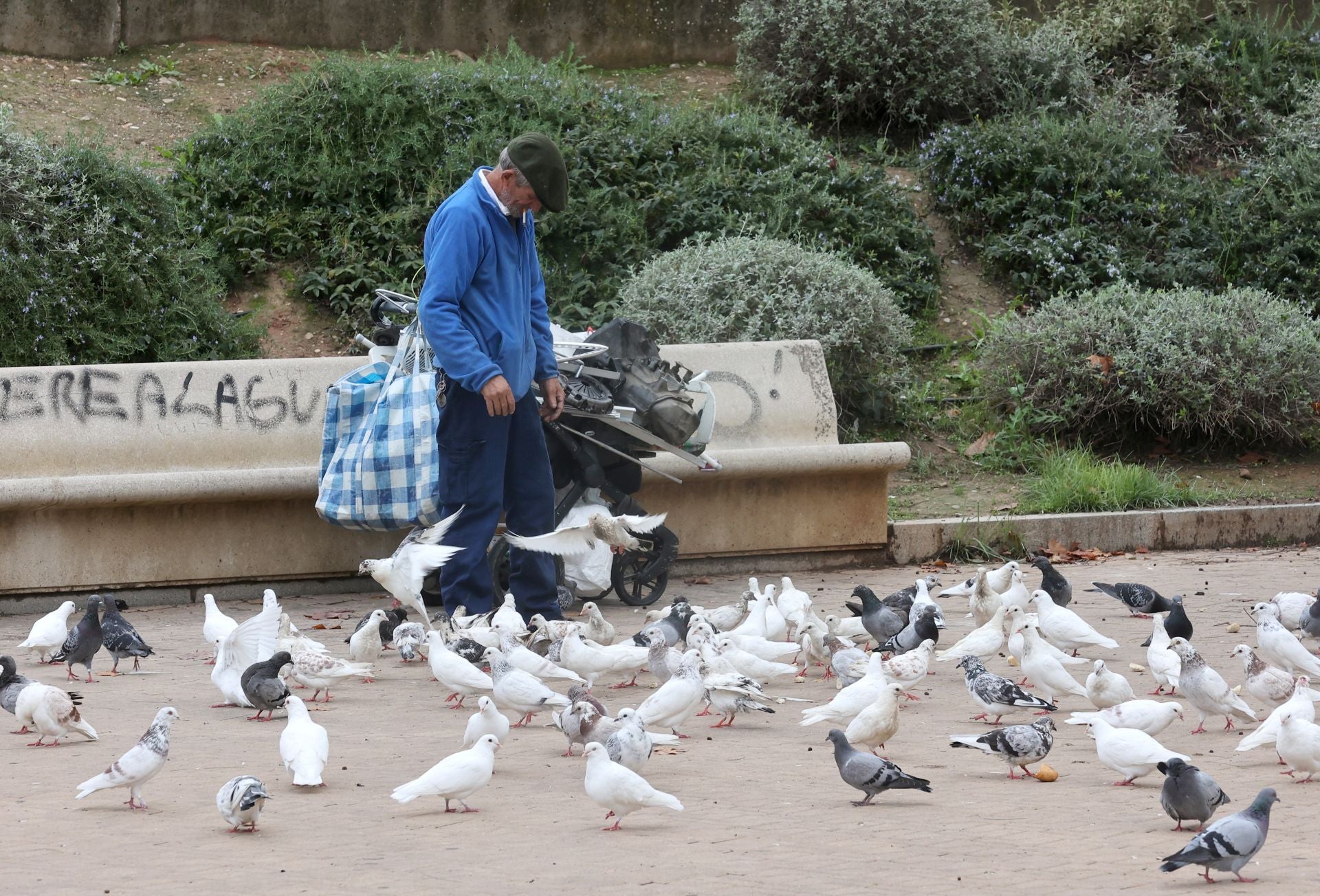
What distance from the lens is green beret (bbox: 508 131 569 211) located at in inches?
269

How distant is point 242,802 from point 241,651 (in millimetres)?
2072

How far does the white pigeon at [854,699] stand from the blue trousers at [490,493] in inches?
80.9

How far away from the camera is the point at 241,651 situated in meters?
6.12

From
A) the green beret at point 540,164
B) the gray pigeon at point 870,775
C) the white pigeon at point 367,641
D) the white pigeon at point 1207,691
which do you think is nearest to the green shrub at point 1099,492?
the white pigeon at point 1207,691

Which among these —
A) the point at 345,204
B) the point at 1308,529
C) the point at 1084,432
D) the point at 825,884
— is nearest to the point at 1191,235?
the point at 1084,432

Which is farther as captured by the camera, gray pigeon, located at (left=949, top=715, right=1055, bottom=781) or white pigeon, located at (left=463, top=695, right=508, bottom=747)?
white pigeon, located at (left=463, top=695, right=508, bottom=747)

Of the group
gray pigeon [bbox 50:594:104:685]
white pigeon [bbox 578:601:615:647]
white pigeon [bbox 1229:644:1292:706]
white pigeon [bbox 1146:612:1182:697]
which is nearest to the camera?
white pigeon [bbox 1229:644:1292:706]

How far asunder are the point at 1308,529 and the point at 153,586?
7.60 m

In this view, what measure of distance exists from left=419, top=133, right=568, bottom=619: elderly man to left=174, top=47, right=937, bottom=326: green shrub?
4.97 metres

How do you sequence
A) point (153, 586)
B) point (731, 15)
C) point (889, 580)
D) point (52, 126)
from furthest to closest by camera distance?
point (731, 15) → point (52, 126) → point (889, 580) → point (153, 586)

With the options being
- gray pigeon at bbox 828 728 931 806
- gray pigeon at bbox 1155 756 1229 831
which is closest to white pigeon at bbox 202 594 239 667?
gray pigeon at bbox 828 728 931 806

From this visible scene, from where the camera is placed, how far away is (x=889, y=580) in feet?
30.2

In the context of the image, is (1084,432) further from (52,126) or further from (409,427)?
(52,126)

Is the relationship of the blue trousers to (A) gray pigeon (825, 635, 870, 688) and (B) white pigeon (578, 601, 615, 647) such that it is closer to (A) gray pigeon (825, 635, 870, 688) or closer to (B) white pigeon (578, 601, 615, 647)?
(B) white pigeon (578, 601, 615, 647)
